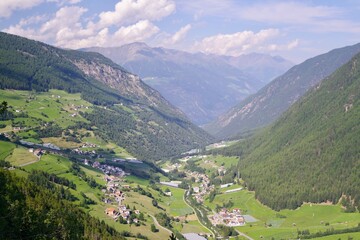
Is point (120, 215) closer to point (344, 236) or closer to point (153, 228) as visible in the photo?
point (153, 228)

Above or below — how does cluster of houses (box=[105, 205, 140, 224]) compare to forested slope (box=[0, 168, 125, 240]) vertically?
below

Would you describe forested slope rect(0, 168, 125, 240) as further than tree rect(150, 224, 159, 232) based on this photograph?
No

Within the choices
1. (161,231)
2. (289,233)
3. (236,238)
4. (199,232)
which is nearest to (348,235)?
(289,233)

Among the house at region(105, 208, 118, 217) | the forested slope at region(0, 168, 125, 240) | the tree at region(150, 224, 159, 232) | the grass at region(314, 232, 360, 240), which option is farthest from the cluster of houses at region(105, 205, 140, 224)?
the grass at region(314, 232, 360, 240)

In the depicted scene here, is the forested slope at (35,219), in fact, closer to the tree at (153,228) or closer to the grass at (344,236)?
the tree at (153,228)

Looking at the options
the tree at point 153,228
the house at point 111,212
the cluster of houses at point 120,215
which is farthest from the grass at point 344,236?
the house at point 111,212

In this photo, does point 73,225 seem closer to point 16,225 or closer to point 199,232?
point 16,225

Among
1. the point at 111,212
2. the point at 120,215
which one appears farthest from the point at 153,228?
the point at 111,212

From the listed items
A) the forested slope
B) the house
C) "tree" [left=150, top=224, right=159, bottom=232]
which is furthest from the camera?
the house

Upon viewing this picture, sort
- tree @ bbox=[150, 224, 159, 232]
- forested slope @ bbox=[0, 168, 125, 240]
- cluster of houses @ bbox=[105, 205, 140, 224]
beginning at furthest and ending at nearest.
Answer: cluster of houses @ bbox=[105, 205, 140, 224] → tree @ bbox=[150, 224, 159, 232] → forested slope @ bbox=[0, 168, 125, 240]

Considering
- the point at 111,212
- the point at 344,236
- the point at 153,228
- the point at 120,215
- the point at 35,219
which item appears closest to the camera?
the point at 35,219

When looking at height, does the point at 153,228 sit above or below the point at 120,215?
below

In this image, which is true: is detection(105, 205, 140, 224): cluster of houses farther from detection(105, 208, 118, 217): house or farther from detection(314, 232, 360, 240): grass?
detection(314, 232, 360, 240): grass
